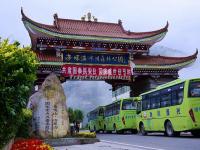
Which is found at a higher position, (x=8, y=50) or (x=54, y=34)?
(x=54, y=34)

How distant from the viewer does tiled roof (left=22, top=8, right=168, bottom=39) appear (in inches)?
1350

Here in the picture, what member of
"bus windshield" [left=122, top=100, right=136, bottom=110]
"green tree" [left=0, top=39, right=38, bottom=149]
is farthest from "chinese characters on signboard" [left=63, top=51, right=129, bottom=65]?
"green tree" [left=0, top=39, right=38, bottom=149]

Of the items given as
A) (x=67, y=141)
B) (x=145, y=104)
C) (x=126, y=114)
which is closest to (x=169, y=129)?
(x=145, y=104)

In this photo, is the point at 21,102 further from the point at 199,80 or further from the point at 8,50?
the point at 199,80

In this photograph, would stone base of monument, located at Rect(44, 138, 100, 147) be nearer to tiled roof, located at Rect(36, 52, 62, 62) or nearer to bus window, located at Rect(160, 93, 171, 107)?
bus window, located at Rect(160, 93, 171, 107)

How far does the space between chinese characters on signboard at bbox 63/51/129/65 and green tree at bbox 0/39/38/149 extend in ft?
83.5

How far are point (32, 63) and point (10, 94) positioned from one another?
3.30 ft

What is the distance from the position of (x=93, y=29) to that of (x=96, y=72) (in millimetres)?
4980

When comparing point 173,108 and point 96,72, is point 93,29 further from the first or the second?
point 173,108

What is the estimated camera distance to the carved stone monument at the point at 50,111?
51.1 ft

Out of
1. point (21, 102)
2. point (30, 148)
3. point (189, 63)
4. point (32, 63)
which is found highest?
point (189, 63)

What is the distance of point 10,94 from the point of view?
6.77 meters

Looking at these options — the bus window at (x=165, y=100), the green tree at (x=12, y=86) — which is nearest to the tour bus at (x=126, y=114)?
the bus window at (x=165, y=100)

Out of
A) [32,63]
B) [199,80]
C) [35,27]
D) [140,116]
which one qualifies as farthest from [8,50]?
[35,27]
